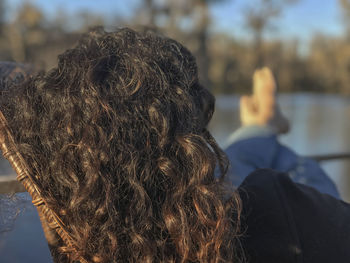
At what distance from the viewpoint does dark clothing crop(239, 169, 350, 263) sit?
0.70 meters

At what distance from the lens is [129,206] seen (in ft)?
2.05

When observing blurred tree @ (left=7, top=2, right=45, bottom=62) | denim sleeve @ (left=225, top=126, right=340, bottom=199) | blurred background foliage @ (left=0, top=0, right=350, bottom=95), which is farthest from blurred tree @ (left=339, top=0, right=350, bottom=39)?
denim sleeve @ (left=225, top=126, right=340, bottom=199)

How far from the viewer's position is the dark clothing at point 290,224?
0.70m

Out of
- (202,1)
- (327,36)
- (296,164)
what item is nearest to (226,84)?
(202,1)

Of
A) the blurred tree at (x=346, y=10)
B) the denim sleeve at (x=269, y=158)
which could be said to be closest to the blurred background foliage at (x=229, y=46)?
the blurred tree at (x=346, y=10)

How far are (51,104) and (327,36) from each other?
27.4 metres

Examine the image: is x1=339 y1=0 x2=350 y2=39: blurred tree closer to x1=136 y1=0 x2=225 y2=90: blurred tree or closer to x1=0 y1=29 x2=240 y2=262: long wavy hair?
x1=136 y1=0 x2=225 y2=90: blurred tree

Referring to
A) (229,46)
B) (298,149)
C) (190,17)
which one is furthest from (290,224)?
(229,46)

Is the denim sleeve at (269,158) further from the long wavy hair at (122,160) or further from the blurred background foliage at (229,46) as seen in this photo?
the blurred background foliage at (229,46)

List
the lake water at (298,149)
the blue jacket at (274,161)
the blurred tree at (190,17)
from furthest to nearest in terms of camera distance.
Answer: the blurred tree at (190,17)
the blue jacket at (274,161)
the lake water at (298,149)

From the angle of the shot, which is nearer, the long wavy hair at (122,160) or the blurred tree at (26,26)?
the long wavy hair at (122,160)

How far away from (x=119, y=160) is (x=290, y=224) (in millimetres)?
338

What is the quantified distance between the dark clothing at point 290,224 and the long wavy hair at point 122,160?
0.10 meters

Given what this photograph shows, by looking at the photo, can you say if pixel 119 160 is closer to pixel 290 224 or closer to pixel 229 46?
pixel 290 224
